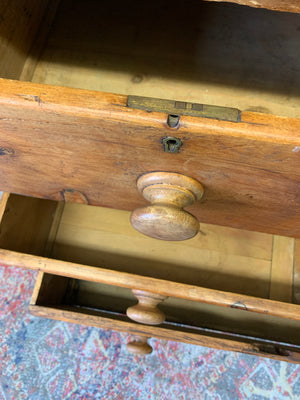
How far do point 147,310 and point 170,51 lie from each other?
1.99ft

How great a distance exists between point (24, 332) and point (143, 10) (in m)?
0.95

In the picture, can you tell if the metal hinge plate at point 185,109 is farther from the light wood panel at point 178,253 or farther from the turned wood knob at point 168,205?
the light wood panel at point 178,253

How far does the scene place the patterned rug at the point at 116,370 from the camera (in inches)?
37.2

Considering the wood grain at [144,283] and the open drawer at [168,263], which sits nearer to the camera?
the wood grain at [144,283]

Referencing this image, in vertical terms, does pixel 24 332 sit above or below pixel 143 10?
below

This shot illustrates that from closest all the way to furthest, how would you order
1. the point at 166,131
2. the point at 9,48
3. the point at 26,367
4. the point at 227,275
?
the point at 166,131, the point at 9,48, the point at 227,275, the point at 26,367

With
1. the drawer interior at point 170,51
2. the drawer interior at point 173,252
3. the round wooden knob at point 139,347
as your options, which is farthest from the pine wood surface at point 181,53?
the round wooden knob at point 139,347

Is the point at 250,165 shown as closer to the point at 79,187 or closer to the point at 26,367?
the point at 79,187

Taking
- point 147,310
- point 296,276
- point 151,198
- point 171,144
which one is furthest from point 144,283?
point 296,276

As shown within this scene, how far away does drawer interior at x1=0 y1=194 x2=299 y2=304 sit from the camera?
0.86 m

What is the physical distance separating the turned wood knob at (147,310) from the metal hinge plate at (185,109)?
1.46 feet

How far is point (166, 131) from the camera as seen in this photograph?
368 mm

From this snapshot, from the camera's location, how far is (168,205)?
18.3 inches

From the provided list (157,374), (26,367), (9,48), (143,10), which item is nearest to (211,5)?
(143,10)
